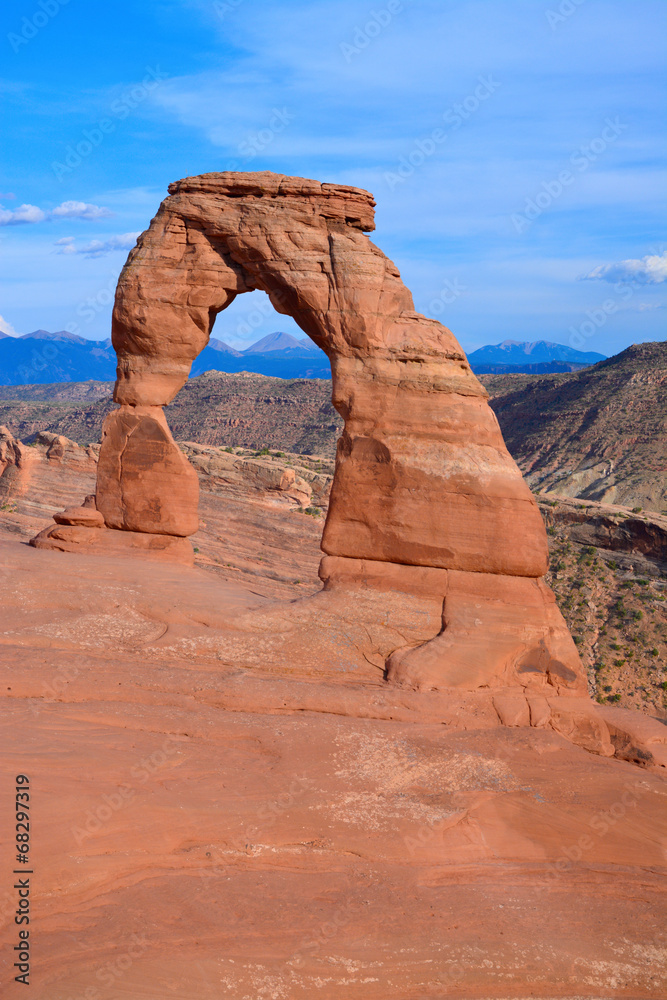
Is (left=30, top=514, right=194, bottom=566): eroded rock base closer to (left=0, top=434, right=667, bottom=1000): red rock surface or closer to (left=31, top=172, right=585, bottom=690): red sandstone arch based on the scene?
(left=0, top=434, right=667, bottom=1000): red rock surface

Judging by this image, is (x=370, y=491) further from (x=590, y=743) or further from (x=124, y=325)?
(x=124, y=325)

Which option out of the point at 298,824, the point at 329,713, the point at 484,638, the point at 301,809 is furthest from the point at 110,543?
the point at 298,824

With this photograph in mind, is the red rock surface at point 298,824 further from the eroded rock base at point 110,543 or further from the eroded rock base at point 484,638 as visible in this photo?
the eroded rock base at point 110,543

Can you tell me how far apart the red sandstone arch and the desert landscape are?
45 mm

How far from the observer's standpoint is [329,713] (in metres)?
9.90

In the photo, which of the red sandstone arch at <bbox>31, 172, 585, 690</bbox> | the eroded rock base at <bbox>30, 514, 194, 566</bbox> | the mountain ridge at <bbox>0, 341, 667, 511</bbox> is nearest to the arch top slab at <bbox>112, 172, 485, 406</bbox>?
the red sandstone arch at <bbox>31, 172, 585, 690</bbox>

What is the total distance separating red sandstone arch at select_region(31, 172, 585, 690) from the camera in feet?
37.8

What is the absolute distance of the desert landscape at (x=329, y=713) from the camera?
19.1 feet

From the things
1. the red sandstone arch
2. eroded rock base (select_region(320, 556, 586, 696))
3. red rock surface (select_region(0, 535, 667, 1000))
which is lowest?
red rock surface (select_region(0, 535, 667, 1000))

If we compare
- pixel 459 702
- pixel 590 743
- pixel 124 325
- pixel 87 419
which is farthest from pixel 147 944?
pixel 87 419

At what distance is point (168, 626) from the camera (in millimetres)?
11586

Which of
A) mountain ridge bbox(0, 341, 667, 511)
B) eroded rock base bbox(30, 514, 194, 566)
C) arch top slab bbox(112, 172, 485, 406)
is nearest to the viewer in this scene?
arch top slab bbox(112, 172, 485, 406)

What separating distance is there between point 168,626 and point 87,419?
2682 inches

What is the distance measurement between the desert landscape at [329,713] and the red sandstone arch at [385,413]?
1.8 inches
